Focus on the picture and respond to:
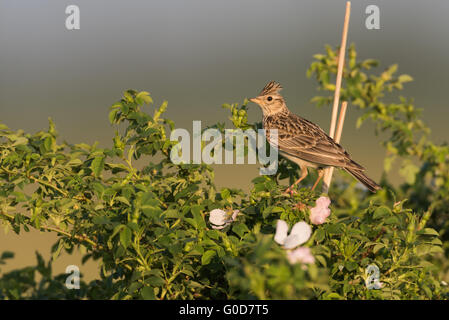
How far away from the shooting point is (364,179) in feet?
15.4

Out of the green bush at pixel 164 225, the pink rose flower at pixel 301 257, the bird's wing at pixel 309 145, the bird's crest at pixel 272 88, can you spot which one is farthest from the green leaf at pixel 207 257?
the bird's crest at pixel 272 88

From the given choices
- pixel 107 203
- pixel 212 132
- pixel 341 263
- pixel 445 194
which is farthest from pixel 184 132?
pixel 445 194

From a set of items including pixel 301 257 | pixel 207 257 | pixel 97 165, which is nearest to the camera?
pixel 301 257

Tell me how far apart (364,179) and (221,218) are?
7.16ft

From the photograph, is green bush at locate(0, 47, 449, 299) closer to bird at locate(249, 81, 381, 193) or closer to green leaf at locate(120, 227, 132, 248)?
green leaf at locate(120, 227, 132, 248)

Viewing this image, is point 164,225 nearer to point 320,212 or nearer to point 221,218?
point 221,218

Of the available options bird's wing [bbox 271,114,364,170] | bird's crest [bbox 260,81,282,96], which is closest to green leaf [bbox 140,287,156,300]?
bird's wing [bbox 271,114,364,170]

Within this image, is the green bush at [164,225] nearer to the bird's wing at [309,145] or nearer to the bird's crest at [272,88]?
the bird's wing at [309,145]

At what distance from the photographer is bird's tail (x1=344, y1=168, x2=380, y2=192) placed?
4.50 metres

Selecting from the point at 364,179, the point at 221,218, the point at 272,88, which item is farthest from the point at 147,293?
the point at 272,88

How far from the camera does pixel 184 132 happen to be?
330 cm

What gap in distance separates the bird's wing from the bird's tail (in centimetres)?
4

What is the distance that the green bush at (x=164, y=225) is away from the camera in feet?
8.55

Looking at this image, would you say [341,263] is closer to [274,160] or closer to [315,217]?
[315,217]
